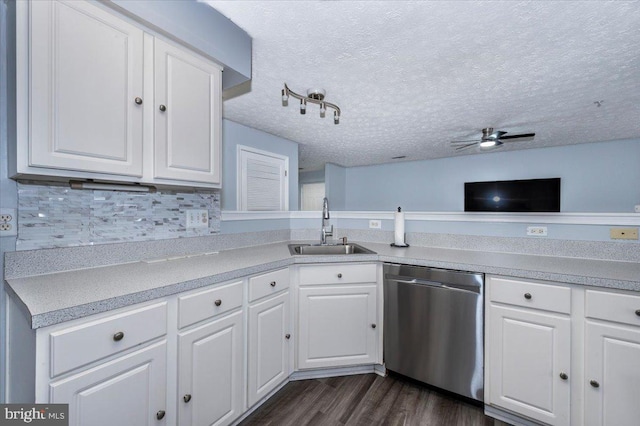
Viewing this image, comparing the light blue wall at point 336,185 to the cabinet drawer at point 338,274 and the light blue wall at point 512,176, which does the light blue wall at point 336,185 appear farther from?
the cabinet drawer at point 338,274

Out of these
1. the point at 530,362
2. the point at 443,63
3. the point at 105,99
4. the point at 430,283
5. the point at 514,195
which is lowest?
the point at 530,362

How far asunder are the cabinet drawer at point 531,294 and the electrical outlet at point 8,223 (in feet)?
7.92

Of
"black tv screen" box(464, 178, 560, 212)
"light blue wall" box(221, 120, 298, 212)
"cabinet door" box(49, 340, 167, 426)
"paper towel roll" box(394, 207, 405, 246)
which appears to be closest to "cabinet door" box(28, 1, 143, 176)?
"cabinet door" box(49, 340, 167, 426)

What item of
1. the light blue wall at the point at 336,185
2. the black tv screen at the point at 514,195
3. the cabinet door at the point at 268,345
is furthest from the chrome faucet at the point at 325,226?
the black tv screen at the point at 514,195

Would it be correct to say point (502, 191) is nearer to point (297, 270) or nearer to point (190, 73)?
point (297, 270)

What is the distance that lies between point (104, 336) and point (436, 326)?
1790 mm

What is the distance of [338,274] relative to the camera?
195 cm

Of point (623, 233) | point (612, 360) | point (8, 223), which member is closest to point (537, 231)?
point (623, 233)

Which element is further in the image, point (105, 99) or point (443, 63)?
point (443, 63)

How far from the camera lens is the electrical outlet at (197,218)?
1866 mm

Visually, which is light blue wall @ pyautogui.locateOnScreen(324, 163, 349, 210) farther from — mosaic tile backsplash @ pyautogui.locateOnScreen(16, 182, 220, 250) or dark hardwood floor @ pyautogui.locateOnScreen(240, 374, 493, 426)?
dark hardwood floor @ pyautogui.locateOnScreen(240, 374, 493, 426)

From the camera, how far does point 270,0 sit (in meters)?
1.07

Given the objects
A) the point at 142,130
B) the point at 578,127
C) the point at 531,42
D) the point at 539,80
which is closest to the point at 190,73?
the point at 142,130

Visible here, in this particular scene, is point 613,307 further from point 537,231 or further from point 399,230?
point 399,230
